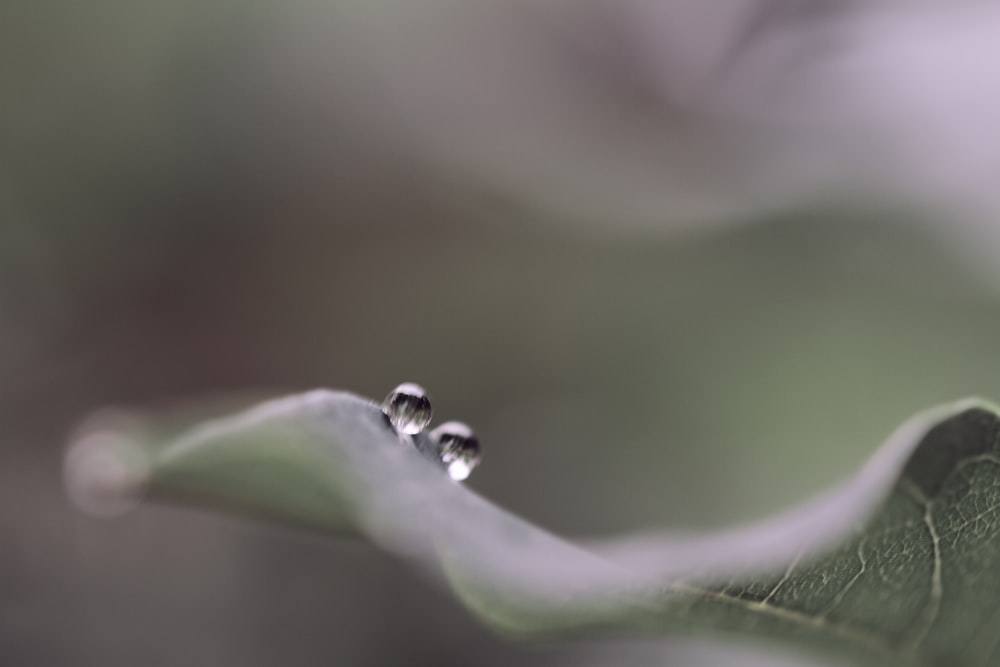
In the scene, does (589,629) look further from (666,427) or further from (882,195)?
(882,195)

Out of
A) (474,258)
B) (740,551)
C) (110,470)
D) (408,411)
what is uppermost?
(474,258)

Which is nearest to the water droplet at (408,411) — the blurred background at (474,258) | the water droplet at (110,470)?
the water droplet at (110,470)

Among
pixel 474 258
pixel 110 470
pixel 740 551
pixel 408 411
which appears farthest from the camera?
pixel 474 258

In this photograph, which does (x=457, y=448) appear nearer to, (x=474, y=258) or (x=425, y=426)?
(x=425, y=426)

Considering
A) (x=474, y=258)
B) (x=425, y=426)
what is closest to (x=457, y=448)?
(x=425, y=426)

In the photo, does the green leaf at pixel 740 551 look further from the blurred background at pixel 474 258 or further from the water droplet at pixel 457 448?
the blurred background at pixel 474 258

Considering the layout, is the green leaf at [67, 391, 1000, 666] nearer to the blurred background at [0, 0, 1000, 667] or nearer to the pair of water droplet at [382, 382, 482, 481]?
the pair of water droplet at [382, 382, 482, 481]

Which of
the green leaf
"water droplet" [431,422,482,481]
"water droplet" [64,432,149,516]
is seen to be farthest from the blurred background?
the green leaf

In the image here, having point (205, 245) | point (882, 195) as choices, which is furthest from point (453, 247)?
point (882, 195)
